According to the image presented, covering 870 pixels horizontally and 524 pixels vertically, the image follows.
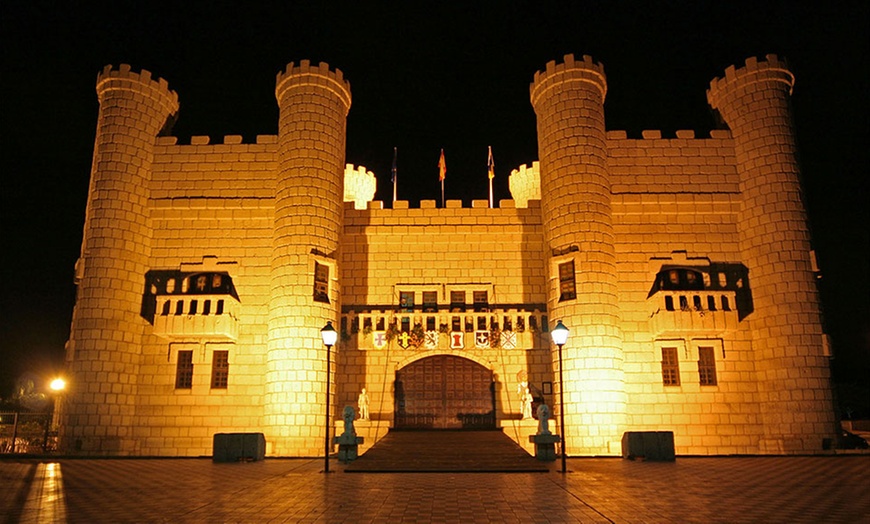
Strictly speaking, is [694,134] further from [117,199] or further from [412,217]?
[117,199]

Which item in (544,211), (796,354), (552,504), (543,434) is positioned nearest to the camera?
(552,504)

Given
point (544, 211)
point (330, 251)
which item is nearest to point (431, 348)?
point (330, 251)

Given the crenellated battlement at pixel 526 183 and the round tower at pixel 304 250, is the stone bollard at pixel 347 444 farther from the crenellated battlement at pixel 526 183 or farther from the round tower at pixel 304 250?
the crenellated battlement at pixel 526 183

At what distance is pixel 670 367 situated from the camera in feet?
76.2

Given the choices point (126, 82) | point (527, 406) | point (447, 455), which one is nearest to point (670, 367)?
point (527, 406)

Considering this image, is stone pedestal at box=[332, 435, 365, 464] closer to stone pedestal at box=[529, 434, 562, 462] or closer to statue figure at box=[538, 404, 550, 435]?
stone pedestal at box=[529, 434, 562, 462]

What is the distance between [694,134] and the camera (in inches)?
996

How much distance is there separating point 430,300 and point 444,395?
13.1 ft

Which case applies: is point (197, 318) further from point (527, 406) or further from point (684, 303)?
point (684, 303)

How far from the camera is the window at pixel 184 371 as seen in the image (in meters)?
23.5

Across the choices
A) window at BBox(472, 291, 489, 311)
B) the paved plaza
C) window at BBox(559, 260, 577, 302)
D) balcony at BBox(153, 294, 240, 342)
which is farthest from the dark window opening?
balcony at BBox(153, 294, 240, 342)

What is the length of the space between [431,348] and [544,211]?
726 centimetres

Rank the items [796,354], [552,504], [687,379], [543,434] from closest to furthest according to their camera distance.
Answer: [552,504] < [543,434] < [796,354] < [687,379]

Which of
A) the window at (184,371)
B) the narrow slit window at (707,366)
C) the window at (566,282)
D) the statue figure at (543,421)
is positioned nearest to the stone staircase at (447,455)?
the statue figure at (543,421)
